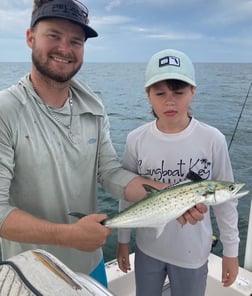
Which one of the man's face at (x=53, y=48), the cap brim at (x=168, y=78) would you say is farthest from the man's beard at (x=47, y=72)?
the cap brim at (x=168, y=78)

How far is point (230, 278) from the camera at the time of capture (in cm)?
206

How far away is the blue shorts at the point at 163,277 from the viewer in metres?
1.99

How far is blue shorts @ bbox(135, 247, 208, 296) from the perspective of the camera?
199 centimetres

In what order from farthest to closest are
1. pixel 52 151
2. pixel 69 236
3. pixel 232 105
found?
pixel 232 105 < pixel 52 151 < pixel 69 236

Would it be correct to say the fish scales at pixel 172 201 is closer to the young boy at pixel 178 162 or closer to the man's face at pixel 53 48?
the young boy at pixel 178 162

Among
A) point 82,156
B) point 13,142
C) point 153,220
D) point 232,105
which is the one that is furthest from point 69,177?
point 232,105

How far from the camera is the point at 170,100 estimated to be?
187 cm

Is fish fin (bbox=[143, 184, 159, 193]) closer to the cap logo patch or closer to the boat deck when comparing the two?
the cap logo patch

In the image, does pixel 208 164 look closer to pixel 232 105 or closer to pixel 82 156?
pixel 82 156

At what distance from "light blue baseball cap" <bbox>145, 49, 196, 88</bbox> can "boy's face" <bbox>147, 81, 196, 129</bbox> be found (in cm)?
5

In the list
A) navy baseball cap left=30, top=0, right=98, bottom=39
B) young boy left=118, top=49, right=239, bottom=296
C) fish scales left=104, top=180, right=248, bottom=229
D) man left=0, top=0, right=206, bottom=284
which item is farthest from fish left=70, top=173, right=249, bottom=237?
navy baseball cap left=30, top=0, right=98, bottom=39

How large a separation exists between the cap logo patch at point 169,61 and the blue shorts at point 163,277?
114cm

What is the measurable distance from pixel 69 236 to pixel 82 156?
50 centimetres

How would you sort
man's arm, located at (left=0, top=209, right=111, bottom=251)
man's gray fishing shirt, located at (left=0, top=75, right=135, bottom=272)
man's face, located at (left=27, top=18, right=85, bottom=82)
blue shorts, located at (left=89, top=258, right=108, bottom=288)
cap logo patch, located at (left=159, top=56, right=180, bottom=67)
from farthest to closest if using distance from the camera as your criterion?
blue shorts, located at (left=89, top=258, right=108, bottom=288) < cap logo patch, located at (left=159, top=56, right=180, bottom=67) < man's face, located at (left=27, top=18, right=85, bottom=82) < man's gray fishing shirt, located at (left=0, top=75, right=135, bottom=272) < man's arm, located at (left=0, top=209, right=111, bottom=251)
